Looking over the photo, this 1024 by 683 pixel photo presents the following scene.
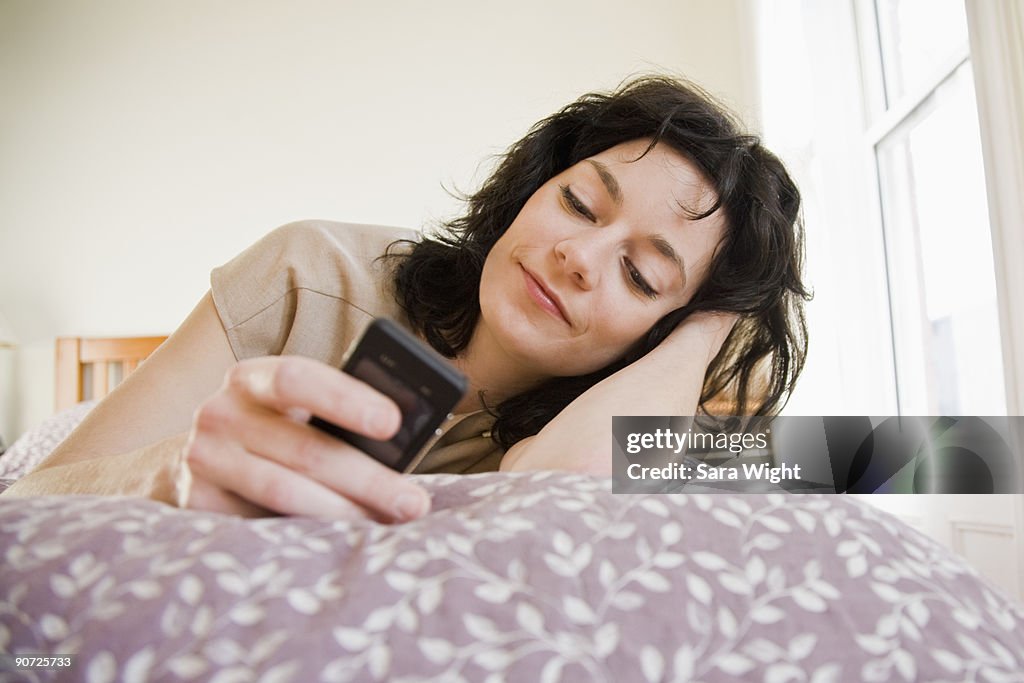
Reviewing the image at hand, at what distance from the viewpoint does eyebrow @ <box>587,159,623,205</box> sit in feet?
3.53

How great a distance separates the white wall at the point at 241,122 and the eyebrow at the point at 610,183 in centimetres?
218

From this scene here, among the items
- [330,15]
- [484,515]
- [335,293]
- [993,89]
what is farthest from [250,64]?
[484,515]

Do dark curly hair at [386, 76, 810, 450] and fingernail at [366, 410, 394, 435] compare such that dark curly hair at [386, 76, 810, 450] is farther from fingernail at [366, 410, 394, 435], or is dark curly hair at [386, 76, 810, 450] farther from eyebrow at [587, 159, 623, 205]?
fingernail at [366, 410, 394, 435]

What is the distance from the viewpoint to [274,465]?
500 mm

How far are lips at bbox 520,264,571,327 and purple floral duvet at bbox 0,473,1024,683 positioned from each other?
61 centimetres

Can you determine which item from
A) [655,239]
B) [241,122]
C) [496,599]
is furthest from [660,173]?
[241,122]

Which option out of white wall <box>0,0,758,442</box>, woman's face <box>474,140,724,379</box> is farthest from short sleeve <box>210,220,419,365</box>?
white wall <box>0,0,758,442</box>

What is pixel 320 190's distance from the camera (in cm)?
328

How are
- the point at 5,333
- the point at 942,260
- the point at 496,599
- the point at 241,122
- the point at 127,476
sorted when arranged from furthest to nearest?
the point at 241,122 < the point at 5,333 < the point at 942,260 < the point at 127,476 < the point at 496,599

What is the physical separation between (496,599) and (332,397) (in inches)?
6.2

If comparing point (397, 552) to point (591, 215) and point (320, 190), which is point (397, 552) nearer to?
point (591, 215)

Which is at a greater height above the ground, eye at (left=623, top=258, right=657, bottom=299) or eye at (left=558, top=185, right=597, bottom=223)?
eye at (left=558, top=185, right=597, bottom=223)

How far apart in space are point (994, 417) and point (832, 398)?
2.36 ft

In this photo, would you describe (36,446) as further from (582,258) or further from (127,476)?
(582,258)
